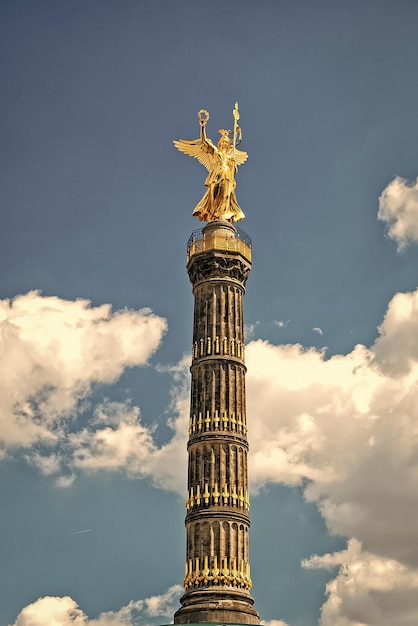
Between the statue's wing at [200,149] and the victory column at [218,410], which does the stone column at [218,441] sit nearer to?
the victory column at [218,410]

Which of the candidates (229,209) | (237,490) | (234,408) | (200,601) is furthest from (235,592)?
(229,209)

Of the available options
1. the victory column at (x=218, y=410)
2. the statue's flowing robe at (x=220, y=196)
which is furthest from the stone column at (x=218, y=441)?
the statue's flowing robe at (x=220, y=196)

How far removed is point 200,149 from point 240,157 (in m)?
3.30

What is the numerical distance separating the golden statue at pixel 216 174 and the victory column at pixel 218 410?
67 mm

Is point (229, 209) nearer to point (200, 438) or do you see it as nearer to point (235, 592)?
point (200, 438)

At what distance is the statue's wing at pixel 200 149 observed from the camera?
63844mm

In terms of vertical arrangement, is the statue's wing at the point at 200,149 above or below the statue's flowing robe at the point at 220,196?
above

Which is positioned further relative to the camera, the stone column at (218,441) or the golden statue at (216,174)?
the golden statue at (216,174)

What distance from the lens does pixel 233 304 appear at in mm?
59688

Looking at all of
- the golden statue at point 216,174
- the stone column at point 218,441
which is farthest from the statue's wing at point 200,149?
the stone column at point 218,441

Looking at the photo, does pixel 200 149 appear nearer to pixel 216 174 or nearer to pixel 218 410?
pixel 216 174

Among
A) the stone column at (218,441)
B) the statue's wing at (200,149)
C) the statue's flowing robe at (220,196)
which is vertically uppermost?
the statue's wing at (200,149)

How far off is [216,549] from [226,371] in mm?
10847

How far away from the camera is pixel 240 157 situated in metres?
65.9
